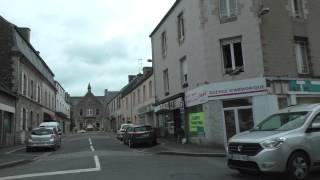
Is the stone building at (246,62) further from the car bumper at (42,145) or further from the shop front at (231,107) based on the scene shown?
the car bumper at (42,145)

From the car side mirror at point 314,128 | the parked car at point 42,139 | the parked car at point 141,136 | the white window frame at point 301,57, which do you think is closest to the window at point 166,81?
the parked car at point 141,136

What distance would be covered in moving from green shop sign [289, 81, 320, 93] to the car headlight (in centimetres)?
1227

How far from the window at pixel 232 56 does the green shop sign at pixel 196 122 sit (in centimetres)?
304

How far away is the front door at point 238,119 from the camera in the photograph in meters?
21.5

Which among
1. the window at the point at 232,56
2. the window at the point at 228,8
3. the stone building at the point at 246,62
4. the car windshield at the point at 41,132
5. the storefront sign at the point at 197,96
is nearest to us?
the stone building at the point at 246,62

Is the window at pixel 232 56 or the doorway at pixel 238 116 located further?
the window at pixel 232 56

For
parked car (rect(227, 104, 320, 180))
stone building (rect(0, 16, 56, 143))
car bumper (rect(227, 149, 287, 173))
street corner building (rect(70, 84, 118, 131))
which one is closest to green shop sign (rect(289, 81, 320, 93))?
parked car (rect(227, 104, 320, 180))

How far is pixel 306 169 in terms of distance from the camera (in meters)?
10.4

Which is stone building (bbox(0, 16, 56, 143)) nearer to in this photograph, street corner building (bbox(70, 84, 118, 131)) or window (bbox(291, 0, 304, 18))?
window (bbox(291, 0, 304, 18))

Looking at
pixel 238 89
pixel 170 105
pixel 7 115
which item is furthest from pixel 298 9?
pixel 7 115

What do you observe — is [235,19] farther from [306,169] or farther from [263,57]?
[306,169]

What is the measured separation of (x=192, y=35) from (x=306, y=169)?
50.5 feet

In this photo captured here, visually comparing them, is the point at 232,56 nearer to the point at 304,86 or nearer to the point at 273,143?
the point at 304,86

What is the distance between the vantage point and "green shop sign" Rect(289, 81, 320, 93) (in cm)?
2186
